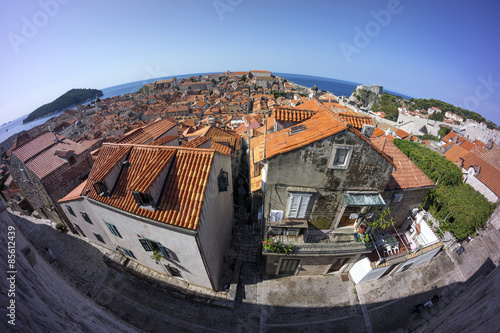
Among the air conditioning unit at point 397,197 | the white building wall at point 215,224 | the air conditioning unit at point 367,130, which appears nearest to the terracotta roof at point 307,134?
the air conditioning unit at point 367,130

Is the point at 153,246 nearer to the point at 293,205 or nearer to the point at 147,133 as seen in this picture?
the point at 293,205

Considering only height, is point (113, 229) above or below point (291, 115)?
below

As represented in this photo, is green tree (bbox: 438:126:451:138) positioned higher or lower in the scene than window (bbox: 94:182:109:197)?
lower

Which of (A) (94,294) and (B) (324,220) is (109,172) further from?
(B) (324,220)

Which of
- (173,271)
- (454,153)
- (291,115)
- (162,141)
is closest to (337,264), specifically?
(291,115)

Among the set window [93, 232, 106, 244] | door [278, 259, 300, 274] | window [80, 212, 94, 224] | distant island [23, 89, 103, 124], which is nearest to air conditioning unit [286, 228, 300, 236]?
door [278, 259, 300, 274]

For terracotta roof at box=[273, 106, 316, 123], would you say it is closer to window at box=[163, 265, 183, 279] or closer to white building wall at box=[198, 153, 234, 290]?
white building wall at box=[198, 153, 234, 290]

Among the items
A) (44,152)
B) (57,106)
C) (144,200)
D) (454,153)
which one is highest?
(144,200)

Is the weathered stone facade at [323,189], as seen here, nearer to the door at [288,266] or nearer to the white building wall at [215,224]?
the door at [288,266]
